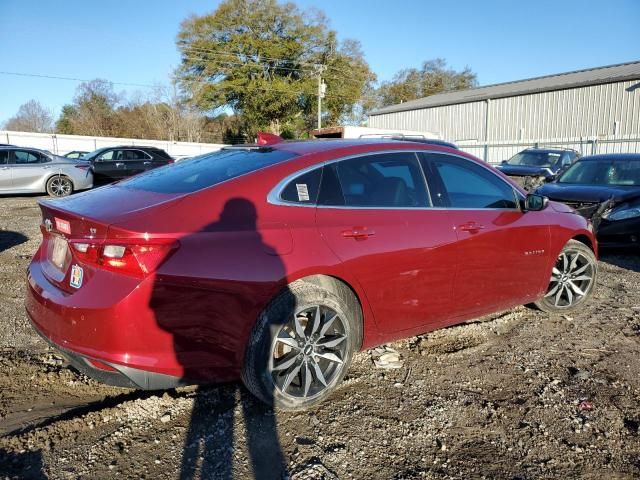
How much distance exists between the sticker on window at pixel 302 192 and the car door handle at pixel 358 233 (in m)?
0.32

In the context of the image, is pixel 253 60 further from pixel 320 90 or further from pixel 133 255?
pixel 133 255

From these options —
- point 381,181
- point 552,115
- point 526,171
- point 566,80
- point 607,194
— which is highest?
point 566,80

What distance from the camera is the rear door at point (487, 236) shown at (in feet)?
12.3

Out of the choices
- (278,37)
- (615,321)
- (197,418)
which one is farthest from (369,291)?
(278,37)

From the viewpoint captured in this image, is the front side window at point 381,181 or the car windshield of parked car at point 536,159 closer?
the front side window at point 381,181

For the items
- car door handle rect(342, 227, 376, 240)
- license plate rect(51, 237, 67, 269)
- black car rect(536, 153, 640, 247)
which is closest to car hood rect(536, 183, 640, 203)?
black car rect(536, 153, 640, 247)

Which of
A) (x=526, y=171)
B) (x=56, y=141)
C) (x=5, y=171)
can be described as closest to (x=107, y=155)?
(x=5, y=171)

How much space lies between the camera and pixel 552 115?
3025cm

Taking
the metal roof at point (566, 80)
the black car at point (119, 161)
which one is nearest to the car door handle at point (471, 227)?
the black car at point (119, 161)

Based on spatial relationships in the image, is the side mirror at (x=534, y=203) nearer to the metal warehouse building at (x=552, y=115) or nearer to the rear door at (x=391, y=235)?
the rear door at (x=391, y=235)

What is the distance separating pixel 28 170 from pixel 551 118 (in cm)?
2811

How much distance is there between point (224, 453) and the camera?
263 centimetres

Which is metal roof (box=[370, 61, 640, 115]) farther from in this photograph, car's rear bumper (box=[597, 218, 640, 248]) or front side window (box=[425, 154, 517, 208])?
front side window (box=[425, 154, 517, 208])

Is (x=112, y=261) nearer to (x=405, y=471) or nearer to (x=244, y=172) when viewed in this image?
(x=244, y=172)
